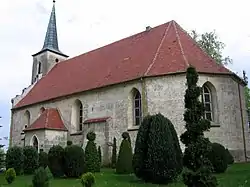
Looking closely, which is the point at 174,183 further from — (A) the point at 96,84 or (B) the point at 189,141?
(A) the point at 96,84

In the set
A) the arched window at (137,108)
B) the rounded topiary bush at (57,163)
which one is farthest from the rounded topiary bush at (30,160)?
the arched window at (137,108)

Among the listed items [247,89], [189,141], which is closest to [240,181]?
[189,141]

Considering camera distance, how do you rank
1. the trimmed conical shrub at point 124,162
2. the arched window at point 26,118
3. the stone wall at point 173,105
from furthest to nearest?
1. the arched window at point 26,118
2. the stone wall at point 173,105
3. the trimmed conical shrub at point 124,162

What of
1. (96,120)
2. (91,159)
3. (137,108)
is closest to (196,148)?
(91,159)

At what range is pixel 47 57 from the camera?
34094mm

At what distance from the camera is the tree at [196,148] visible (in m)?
8.82

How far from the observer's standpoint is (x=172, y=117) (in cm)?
2020

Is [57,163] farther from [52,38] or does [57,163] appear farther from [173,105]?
[52,38]

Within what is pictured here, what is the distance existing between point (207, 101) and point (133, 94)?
16.4ft

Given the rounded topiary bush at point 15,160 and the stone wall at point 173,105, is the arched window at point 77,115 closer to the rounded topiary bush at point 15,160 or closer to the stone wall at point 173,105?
the stone wall at point 173,105

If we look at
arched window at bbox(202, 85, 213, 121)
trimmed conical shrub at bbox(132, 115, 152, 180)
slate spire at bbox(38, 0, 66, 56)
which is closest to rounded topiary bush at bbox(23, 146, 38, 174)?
trimmed conical shrub at bbox(132, 115, 152, 180)

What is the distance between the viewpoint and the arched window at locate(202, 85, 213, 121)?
68.2 ft

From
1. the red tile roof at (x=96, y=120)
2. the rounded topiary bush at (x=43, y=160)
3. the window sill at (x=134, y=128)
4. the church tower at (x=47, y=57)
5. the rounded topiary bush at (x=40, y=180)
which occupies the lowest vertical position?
the rounded topiary bush at (x=40, y=180)

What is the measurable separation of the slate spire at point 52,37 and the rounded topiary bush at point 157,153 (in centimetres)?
2431
